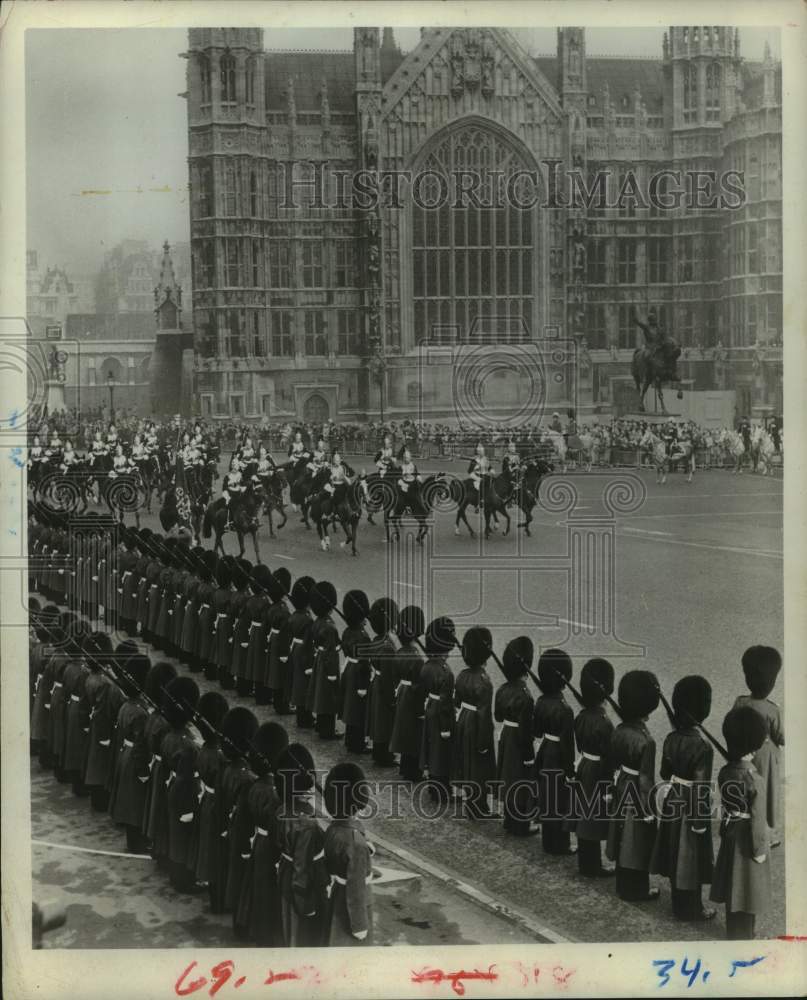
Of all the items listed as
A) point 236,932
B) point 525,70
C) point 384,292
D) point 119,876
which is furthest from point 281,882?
point 384,292

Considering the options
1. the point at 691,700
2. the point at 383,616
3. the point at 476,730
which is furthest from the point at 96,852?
the point at 691,700

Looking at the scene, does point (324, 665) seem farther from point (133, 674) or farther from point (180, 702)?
point (180, 702)

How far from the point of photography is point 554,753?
10.9 metres

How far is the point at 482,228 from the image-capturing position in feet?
45.5

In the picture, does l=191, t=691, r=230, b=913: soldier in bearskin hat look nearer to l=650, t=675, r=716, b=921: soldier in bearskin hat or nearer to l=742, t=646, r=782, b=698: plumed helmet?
l=650, t=675, r=716, b=921: soldier in bearskin hat

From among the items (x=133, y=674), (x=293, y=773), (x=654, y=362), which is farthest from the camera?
(x=654, y=362)

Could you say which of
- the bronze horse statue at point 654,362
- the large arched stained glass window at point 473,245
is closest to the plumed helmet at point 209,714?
the large arched stained glass window at point 473,245

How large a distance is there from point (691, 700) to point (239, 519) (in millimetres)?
9403

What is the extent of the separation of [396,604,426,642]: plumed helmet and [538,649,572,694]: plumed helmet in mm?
1687

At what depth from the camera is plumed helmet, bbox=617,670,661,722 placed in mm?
10195

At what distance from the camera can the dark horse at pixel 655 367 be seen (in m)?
15.8

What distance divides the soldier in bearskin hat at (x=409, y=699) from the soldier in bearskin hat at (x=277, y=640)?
1870 millimetres

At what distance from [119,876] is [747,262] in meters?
7.46

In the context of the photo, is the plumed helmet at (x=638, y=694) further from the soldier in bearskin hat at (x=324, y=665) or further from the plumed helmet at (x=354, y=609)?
the soldier in bearskin hat at (x=324, y=665)
